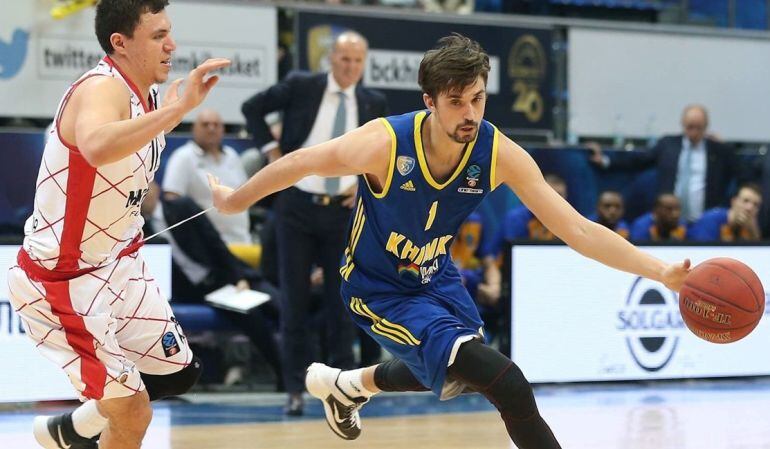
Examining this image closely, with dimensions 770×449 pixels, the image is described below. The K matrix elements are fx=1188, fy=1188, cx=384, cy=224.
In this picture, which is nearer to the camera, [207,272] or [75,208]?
[75,208]

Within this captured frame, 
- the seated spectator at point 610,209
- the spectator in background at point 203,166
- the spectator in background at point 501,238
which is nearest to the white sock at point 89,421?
the spectator in background at point 203,166

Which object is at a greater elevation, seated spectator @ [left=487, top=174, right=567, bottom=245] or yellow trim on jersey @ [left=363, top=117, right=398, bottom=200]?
yellow trim on jersey @ [left=363, top=117, right=398, bottom=200]

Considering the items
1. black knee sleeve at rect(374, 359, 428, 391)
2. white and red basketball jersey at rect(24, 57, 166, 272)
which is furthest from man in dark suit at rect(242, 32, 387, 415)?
white and red basketball jersey at rect(24, 57, 166, 272)

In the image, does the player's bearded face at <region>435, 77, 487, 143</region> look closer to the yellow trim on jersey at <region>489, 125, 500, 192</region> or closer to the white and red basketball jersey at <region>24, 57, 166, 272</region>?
the yellow trim on jersey at <region>489, 125, 500, 192</region>

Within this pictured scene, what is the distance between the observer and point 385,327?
4539mm

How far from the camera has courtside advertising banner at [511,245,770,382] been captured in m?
8.00

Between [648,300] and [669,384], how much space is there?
650mm

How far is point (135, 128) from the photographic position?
3.58 meters

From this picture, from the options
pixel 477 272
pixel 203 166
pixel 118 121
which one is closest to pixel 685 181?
pixel 477 272

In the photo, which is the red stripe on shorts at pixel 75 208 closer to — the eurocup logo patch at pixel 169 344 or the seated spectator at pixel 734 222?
the eurocup logo patch at pixel 169 344

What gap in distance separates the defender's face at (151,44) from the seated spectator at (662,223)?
5.22m

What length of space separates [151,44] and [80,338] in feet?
3.40

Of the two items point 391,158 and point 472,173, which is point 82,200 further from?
point 472,173

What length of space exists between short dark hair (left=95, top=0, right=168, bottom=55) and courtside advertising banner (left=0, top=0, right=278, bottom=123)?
4.19m
